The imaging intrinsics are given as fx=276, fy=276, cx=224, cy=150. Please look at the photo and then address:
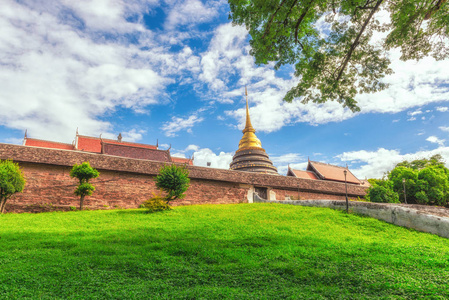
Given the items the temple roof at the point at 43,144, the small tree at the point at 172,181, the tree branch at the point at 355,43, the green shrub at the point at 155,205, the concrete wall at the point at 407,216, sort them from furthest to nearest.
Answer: the temple roof at the point at 43,144 → the small tree at the point at 172,181 → the green shrub at the point at 155,205 → the concrete wall at the point at 407,216 → the tree branch at the point at 355,43

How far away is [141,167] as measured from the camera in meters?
15.9

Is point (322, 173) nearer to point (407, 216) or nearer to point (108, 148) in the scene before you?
point (407, 216)

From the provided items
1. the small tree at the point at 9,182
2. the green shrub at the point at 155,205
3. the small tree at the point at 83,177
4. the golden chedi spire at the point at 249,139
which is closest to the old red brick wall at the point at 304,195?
the green shrub at the point at 155,205

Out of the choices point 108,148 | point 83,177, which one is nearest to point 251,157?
point 108,148

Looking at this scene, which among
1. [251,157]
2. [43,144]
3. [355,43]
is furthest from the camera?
[251,157]

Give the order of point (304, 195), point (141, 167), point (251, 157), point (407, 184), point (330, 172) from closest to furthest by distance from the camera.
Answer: point (141, 167), point (407, 184), point (304, 195), point (330, 172), point (251, 157)

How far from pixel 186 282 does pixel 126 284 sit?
1002mm

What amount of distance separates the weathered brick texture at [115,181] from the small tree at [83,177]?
113 centimetres

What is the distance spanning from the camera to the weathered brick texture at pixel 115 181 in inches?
533

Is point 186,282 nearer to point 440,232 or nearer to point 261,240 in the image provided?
point 261,240

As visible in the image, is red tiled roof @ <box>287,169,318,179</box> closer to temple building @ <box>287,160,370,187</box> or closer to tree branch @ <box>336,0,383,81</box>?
temple building @ <box>287,160,370,187</box>

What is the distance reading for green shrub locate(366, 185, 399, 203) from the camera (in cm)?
1586

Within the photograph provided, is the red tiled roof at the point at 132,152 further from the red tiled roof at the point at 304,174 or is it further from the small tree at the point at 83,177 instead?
the red tiled roof at the point at 304,174

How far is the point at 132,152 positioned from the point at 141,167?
387 centimetres
